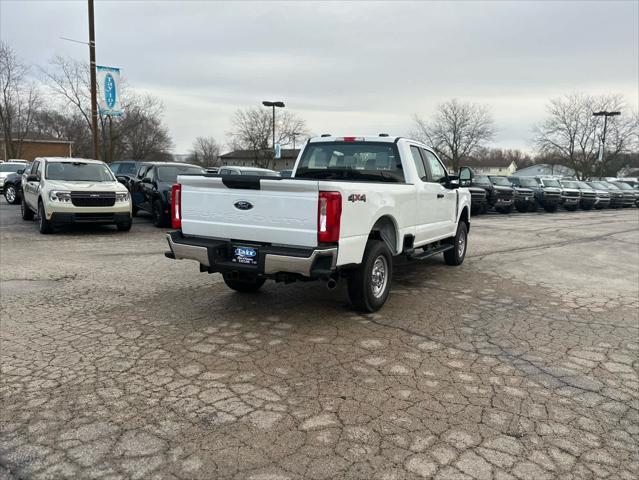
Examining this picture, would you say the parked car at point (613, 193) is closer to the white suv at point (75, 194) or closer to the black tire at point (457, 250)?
the black tire at point (457, 250)

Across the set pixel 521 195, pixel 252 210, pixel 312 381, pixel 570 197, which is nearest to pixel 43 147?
pixel 521 195

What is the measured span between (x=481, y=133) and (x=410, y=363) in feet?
168

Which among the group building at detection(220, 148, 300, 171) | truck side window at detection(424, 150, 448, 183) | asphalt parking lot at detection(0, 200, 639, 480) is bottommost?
asphalt parking lot at detection(0, 200, 639, 480)

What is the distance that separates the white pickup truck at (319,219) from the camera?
4.76 meters

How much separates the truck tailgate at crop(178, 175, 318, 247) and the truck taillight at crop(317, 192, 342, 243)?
5 cm

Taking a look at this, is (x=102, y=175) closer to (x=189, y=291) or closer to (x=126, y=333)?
(x=189, y=291)

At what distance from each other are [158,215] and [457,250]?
26.7 feet

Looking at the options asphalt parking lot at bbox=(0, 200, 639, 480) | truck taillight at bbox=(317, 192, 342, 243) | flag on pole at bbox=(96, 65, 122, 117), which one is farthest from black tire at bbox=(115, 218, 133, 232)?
truck taillight at bbox=(317, 192, 342, 243)

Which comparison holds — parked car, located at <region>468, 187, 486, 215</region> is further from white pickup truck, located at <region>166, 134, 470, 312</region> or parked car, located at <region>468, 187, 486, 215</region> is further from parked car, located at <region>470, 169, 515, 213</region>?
white pickup truck, located at <region>166, 134, 470, 312</region>

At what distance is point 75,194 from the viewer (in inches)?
447

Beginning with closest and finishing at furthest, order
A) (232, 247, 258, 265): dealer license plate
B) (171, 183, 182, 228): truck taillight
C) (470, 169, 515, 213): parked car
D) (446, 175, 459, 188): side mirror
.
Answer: (232, 247, 258, 265): dealer license plate < (171, 183, 182, 228): truck taillight < (446, 175, 459, 188): side mirror < (470, 169, 515, 213): parked car

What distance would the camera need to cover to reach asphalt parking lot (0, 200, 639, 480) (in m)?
2.89

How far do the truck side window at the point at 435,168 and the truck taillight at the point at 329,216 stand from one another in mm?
3069

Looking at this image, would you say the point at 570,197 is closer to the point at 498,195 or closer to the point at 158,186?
the point at 498,195
